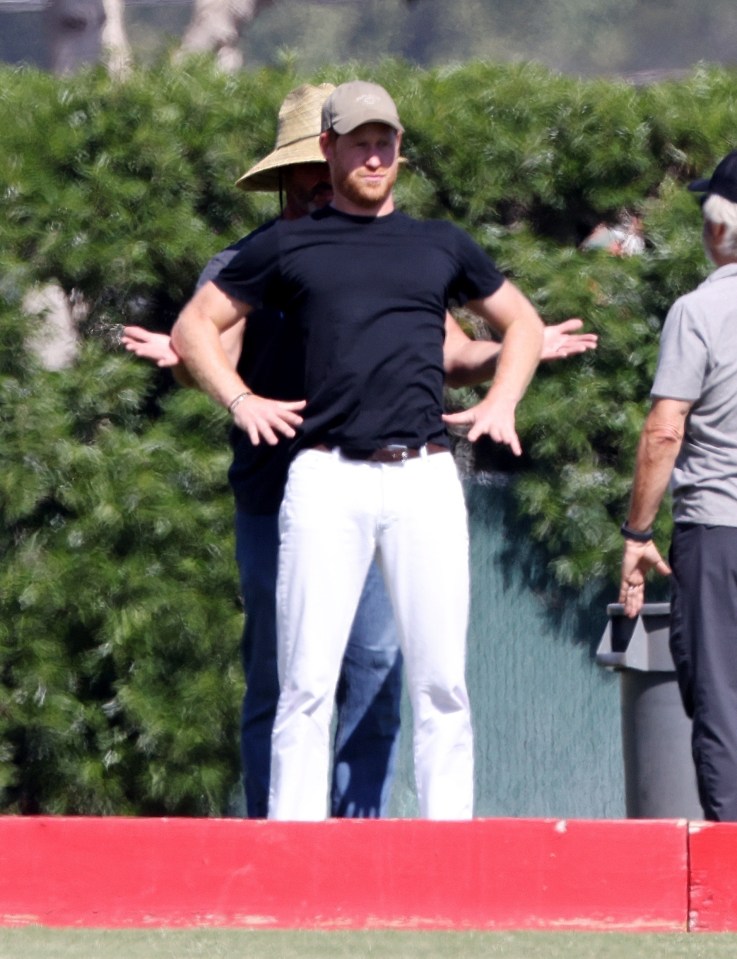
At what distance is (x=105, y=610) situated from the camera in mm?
5590

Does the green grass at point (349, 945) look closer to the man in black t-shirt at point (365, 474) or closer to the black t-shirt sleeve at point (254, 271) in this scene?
→ the man in black t-shirt at point (365, 474)

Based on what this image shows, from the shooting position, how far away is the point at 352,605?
4.14m

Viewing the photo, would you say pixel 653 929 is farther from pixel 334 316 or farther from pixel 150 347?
pixel 150 347

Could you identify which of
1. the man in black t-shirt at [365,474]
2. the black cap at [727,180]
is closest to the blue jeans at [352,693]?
the man in black t-shirt at [365,474]

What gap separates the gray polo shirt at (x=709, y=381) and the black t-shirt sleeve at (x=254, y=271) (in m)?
0.90

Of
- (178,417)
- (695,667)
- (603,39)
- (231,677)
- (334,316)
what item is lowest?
(231,677)

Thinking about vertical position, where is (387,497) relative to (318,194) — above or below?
below

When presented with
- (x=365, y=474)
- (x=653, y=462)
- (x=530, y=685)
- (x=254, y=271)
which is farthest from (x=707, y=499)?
(x=530, y=685)

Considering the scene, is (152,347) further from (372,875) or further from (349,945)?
(349,945)

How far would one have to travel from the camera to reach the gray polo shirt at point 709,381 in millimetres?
4227

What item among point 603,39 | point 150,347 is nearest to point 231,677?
point 150,347

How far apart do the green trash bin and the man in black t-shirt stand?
0.92 metres

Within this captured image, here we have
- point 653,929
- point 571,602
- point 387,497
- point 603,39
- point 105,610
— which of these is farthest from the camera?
point 603,39

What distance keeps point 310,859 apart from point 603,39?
446 centimetres
